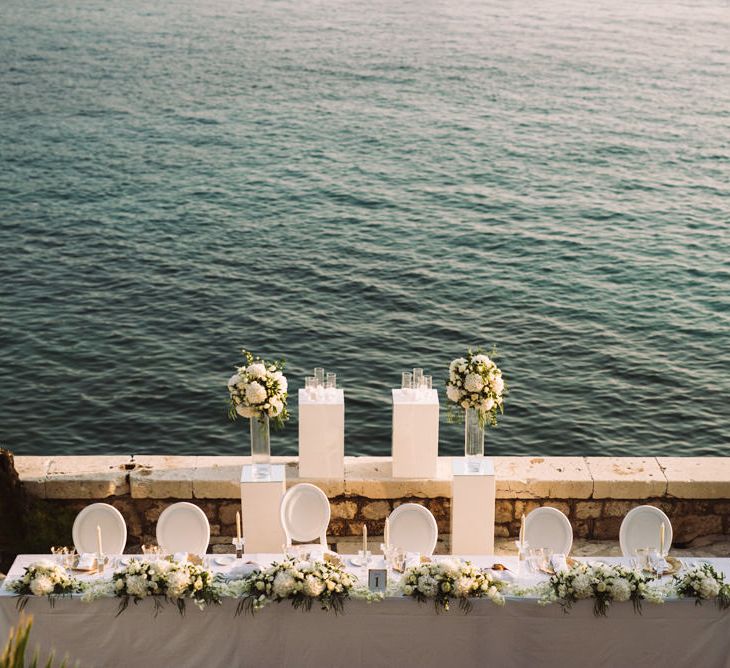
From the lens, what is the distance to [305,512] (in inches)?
384

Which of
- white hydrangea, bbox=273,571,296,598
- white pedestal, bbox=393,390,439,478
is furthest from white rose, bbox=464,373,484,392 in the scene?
white hydrangea, bbox=273,571,296,598

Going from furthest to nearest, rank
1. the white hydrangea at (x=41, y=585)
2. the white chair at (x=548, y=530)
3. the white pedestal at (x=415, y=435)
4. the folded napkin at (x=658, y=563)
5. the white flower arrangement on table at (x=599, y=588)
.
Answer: the white pedestal at (x=415, y=435), the white chair at (x=548, y=530), the folded napkin at (x=658, y=563), the white hydrangea at (x=41, y=585), the white flower arrangement on table at (x=599, y=588)

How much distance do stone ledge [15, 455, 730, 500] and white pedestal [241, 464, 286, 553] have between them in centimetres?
48

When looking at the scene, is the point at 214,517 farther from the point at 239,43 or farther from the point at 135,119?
the point at 239,43

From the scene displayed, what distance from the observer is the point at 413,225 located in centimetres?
2208

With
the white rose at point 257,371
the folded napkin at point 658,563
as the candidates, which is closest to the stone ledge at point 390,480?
the white rose at point 257,371

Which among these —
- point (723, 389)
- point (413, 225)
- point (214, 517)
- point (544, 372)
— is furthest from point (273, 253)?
point (214, 517)

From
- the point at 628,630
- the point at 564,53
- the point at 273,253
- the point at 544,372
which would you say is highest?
the point at 564,53

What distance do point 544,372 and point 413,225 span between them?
693 centimetres

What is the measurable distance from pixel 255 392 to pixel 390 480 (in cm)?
158

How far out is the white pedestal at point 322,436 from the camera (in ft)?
33.4

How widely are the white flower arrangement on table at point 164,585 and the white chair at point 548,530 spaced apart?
2.78 m

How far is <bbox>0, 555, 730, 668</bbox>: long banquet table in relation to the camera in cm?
795

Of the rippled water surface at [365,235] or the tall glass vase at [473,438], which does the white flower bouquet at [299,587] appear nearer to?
the tall glass vase at [473,438]
